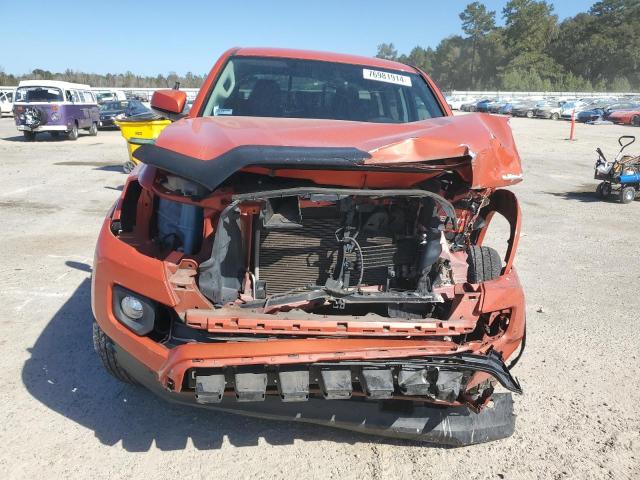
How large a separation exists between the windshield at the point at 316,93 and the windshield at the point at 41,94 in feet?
56.5

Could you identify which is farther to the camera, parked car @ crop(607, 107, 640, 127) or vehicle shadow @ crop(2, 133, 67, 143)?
parked car @ crop(607, 107, 640, 127)

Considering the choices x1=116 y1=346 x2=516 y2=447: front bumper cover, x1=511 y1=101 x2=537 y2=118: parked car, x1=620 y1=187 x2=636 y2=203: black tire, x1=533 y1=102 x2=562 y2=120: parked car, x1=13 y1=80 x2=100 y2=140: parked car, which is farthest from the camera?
x1=511 y1=101 x2=537 y2=118: parked car

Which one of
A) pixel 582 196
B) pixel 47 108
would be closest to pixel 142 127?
pixel 582 196

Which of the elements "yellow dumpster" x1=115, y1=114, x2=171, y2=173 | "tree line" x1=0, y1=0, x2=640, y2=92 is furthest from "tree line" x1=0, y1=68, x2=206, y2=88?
"yellow dumpster" x1=115, y1=114, x2=171, y2=173

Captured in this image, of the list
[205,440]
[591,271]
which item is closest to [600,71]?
[591,271]

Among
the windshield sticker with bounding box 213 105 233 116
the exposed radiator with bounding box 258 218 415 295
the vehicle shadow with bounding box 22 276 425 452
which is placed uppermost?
the windshield sticker with bounding box 213 105 233 116

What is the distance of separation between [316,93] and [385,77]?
65 centimetres

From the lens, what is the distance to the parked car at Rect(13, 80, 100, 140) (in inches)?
698

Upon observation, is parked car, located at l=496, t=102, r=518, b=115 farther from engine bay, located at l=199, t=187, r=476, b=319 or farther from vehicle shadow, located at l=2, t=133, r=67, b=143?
engine bay, located at l=199, t=187, r=476, b=319

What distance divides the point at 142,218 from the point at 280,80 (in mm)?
1513

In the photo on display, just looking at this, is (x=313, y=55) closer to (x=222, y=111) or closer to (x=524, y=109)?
(x=222, y=111)

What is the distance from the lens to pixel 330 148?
7.21 feet

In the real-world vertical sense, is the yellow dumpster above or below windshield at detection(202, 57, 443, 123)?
below

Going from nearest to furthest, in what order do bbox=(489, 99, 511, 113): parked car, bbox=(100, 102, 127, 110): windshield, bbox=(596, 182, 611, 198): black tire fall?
1. bbox=(596, 182, 611, 198): black tire
2. bbox=(100, 102, 127, 110): windshield
3. bbox=(489, 99, 511, 113): parked car
